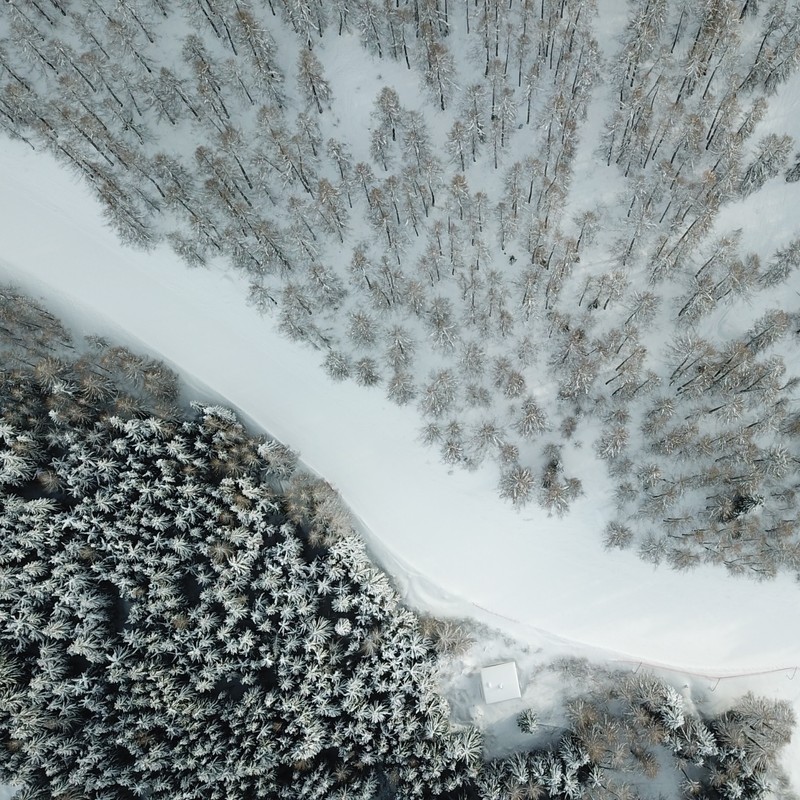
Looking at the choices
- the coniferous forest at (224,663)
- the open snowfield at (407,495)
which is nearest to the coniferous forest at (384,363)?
the coniferous forest at (224,663)

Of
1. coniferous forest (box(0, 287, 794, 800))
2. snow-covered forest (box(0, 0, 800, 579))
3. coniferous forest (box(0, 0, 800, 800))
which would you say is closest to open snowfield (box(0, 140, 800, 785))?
coniferous forest (box(0, 0, 800, 800))

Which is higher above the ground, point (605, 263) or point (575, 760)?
point (605, 263)

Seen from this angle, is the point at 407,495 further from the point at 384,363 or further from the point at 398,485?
the point at 384,363

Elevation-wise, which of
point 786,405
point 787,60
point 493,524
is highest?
point 787,60

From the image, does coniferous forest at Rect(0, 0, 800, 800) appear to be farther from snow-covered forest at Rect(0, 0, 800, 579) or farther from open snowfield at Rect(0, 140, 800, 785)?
open snowfield at Rect(0, 140, 800, 785)

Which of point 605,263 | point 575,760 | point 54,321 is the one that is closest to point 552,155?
point 605,263

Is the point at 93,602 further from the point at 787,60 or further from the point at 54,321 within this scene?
the point at 787,60

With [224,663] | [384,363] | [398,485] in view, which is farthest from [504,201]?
[224,663]
